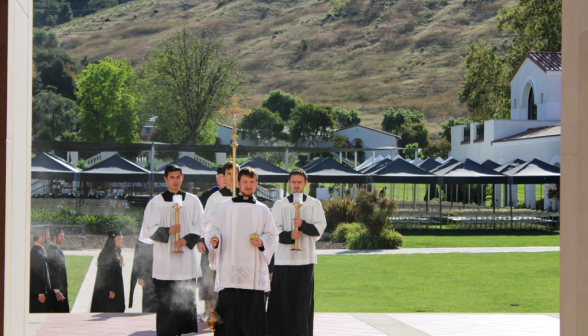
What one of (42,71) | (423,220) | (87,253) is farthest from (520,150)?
(42,71)

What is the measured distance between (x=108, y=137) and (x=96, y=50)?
117297 mm

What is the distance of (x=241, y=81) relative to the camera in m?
55.9

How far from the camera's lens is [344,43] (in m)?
166

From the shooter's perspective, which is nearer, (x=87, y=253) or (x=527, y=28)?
(x=87, y=253)

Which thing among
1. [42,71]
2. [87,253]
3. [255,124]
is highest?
[42,71]

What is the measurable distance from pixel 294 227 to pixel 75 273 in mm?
7659

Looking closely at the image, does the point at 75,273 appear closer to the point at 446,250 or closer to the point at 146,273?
the point at 146,273

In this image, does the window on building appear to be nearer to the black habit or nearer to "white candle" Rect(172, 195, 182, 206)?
"white candle" Rect(172, 195, 182, 206)

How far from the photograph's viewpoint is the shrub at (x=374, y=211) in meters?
17.8

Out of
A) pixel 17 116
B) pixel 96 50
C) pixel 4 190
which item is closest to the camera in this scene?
pixel 4 190

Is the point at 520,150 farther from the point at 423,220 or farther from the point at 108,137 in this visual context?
the point at 108,137

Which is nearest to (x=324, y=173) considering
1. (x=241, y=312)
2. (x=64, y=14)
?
(x=241, y=312)

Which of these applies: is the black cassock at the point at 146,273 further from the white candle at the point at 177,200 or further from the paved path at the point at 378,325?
the white candle at the point at 177,200

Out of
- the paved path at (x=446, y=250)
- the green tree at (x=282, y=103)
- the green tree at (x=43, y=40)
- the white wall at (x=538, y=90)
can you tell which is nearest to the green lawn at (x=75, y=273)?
the paved path at (x=446, y=250)
